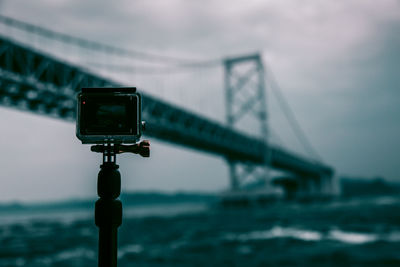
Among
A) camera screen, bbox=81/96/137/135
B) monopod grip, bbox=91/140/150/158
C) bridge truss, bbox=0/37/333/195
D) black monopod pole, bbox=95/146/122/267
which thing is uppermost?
bridge truss, bbox=0/37/333/195

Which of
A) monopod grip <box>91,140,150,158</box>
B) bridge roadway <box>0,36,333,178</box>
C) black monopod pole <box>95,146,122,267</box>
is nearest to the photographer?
black monopod pole <box>95,146,122,267</box>

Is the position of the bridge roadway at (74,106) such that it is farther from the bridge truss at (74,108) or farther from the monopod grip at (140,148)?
the monopod grip at (140,148)

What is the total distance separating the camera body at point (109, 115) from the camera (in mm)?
1583

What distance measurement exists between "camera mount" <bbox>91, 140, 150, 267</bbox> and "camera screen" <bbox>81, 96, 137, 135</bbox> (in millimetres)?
78

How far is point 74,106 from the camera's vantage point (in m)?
23.1

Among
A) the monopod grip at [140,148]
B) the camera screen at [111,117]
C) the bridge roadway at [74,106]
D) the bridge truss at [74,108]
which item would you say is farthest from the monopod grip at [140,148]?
the bridge roadway at [74,106]

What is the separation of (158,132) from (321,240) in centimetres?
1531

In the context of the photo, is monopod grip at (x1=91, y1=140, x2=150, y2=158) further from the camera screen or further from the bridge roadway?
the bridge roadway

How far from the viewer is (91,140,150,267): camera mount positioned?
155 centimetres

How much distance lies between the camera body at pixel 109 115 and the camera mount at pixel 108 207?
69 mm

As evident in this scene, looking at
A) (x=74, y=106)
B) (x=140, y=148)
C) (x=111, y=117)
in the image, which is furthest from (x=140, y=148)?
(x=74, y=106)

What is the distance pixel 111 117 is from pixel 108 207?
35 centimetres

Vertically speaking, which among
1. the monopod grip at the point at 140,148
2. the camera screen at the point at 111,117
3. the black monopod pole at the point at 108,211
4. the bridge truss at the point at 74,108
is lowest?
the black monopod pole at the point at 108,211

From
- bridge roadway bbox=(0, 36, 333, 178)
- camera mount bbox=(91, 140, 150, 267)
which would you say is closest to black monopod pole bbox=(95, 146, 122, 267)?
camera mount bbox=(91, 140, 150, 267)
